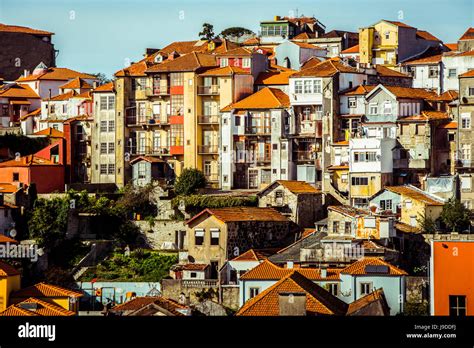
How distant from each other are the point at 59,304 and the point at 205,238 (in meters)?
4.52

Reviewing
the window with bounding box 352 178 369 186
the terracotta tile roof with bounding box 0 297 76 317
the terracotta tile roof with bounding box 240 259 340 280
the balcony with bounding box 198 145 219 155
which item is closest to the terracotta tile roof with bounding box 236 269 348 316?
the terracotta tile roof with bounding box 240 259 340 280

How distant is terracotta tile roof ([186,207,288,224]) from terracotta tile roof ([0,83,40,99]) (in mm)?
13682

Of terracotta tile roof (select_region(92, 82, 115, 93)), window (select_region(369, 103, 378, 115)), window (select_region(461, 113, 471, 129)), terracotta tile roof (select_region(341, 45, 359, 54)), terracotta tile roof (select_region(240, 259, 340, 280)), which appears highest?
terracotta tile roof (select_region(341, 45, 359, 54))

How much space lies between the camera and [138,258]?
29.7m

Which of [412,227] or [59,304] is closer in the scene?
[59,304]

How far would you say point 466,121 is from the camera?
31141mm

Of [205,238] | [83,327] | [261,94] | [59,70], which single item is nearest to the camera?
[83,327]

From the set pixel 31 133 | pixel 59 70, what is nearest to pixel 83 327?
A: pixel 31 133

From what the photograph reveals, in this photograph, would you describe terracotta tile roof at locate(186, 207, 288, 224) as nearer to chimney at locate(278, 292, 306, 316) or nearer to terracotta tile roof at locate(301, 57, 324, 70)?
terracotta tile roof at locate(301, 57, 324, 70)

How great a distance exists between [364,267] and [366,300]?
2.69m

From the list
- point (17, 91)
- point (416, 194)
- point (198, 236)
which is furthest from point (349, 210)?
point (17, 91)

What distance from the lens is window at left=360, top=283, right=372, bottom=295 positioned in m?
23.8

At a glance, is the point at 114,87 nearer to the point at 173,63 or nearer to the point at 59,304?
the point at 173,63

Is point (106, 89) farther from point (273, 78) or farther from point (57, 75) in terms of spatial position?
point (57, 75)
